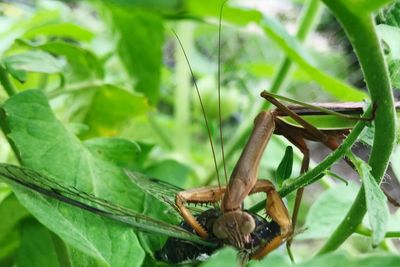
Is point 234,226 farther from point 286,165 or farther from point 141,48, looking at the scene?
point 141,48

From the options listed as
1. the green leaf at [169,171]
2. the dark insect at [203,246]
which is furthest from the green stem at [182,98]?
the dark insect at [203,246]

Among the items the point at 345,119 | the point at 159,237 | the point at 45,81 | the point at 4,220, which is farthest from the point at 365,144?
the point at 45,81

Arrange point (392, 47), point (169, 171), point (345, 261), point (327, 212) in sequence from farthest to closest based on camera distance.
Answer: point (169, 171) < point (327, 212) < point (392, 47) < point (345, 261)

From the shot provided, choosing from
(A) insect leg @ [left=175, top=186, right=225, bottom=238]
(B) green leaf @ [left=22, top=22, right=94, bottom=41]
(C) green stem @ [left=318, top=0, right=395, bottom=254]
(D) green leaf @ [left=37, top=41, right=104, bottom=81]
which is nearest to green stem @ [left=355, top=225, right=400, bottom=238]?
(C) green stem @ [left=318, top=0, right=395, bottom=254]

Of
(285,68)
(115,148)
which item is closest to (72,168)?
(115,148)

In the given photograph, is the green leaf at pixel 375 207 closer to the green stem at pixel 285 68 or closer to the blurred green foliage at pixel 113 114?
the blurred green foliage at pixel 113 114

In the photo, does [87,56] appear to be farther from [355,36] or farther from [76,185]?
[355,36]

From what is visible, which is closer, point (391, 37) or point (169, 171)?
point (391, 37)
